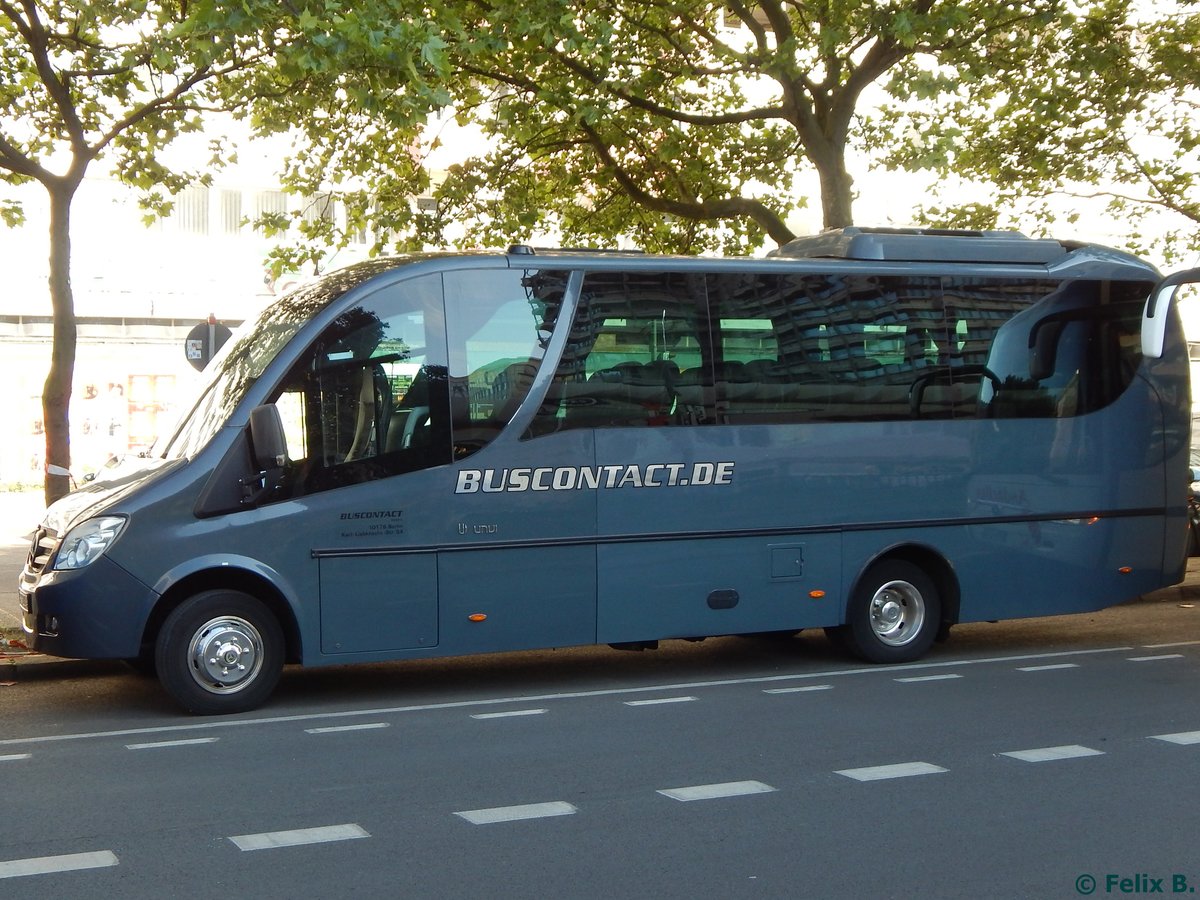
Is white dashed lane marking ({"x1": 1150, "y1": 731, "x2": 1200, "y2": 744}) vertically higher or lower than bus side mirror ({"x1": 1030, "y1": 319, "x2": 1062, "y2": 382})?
lower

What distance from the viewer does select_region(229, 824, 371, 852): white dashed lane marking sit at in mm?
6102

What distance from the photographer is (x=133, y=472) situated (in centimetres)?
960

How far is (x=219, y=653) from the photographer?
932 centimetres

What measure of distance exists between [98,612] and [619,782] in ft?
11.7

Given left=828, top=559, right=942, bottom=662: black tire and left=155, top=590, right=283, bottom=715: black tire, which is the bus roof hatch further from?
left=155, top=590, right=283, bottom=715: black tire

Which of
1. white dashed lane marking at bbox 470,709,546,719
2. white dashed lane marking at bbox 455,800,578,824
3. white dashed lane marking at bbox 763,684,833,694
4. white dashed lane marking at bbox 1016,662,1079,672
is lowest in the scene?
white dashed lane marking at bbox 1016,662,1079,672

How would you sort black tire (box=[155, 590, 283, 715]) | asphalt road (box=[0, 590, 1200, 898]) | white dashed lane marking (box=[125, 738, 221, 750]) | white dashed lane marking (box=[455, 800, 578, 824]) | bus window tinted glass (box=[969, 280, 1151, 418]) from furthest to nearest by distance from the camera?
1. bus window tinted glass (box=[969, 280, 1151, 418])
2. black tire (box=[155, 590, 283, 715])
3. white dashed lane marking (box=[125, 738, 221, 750])
4. white dashed lane marking (box=[455, 800, 578, 824])
5. asphalt road (box=[0, 590, 1200, 898])

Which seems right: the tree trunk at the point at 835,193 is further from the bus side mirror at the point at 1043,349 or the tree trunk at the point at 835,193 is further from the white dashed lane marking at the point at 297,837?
the white dashed lane marking at the point at 297,837

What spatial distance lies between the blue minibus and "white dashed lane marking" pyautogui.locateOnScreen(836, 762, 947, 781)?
3108 mm

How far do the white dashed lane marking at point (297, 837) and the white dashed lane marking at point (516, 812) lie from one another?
1.65 ft
